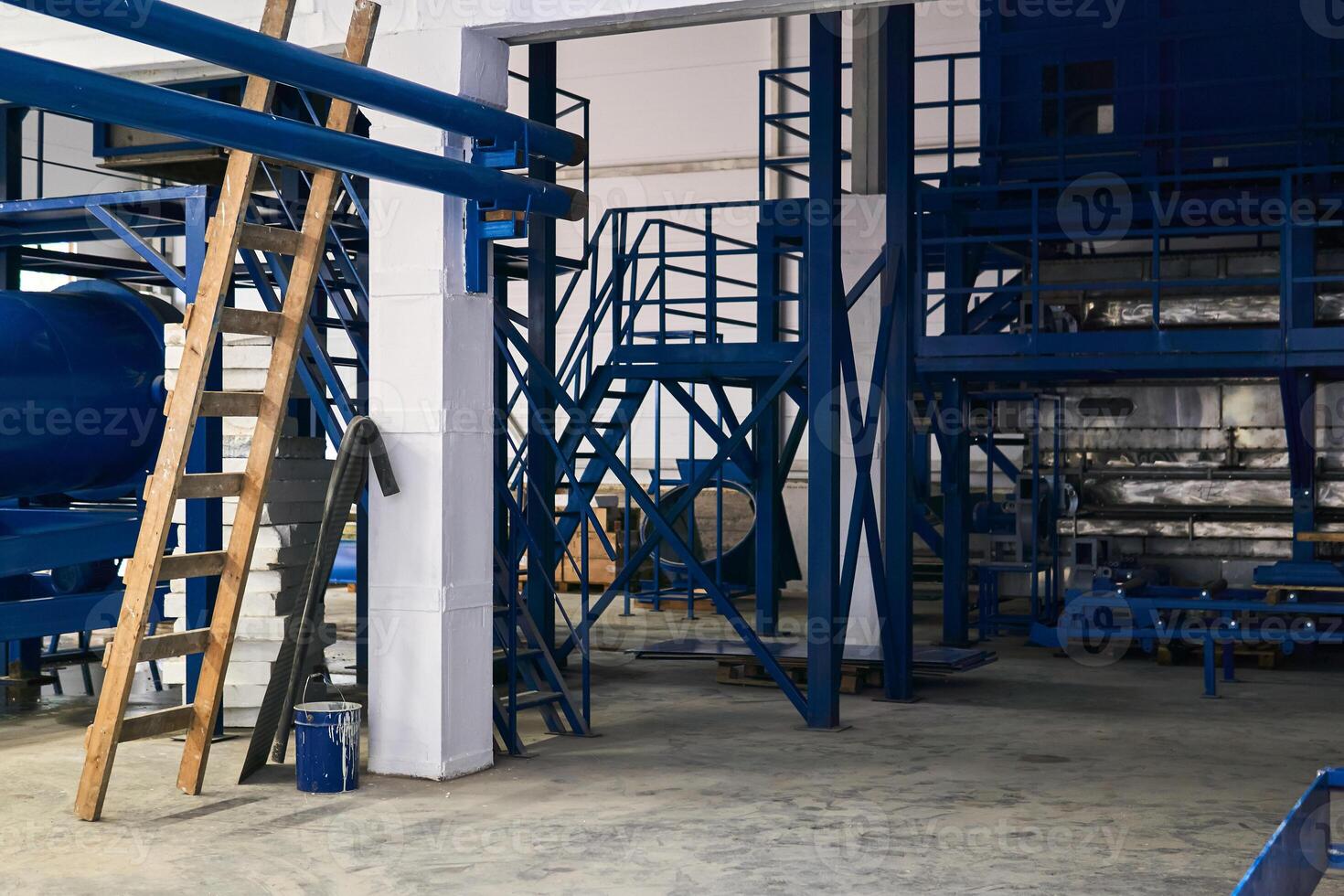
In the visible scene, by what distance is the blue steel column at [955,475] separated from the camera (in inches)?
569

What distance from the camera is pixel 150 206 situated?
12.7m

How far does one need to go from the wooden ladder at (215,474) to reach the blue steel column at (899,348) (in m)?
4.64

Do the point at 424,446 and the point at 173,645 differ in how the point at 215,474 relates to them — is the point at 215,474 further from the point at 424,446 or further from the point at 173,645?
the point at 424,446

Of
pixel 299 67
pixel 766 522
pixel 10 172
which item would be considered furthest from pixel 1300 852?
pixel 766 522

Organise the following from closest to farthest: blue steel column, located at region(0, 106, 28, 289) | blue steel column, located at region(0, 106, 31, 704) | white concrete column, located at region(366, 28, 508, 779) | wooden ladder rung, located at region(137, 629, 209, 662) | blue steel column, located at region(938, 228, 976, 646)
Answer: wooden ladder rung, located at region(137, 629, 209, 662), white concrete column, located at region(366, 28, 508, 779), blue steel column, located at region(0, 106, 31, 704), blue steel column, located at region(0, 106, 28, 289), blue steel column, located at region(938, 228, 976, 646)

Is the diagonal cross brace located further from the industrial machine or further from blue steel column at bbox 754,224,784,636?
blue steel column at bbox 754,224,784,636

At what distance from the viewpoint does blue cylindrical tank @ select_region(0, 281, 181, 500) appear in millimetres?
10164

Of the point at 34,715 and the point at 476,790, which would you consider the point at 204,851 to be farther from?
the point at 34,715

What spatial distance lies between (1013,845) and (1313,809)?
2.69 m

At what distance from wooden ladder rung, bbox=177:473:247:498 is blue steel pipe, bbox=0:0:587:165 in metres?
2.41

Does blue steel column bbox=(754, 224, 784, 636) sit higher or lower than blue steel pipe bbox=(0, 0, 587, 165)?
lower

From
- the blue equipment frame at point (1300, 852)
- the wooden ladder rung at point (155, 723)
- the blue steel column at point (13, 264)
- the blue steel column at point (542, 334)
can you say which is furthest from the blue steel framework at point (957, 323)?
the blue equipment frame at point (1300, 852)

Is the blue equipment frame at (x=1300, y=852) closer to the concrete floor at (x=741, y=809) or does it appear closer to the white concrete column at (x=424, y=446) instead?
the concrete floor at (x=741, y=809)

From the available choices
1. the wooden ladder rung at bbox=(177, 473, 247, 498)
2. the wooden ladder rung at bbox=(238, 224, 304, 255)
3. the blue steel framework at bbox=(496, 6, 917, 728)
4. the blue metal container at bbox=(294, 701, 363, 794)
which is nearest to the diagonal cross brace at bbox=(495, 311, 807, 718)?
the blue steel framework at bbox=(496, 6, 917, 728)
